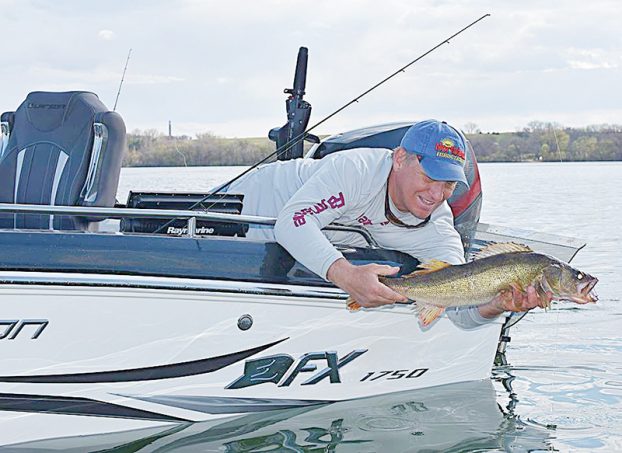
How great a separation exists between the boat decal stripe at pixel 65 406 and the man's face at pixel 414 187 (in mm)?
1573

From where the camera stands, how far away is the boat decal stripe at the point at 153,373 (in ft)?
14.7

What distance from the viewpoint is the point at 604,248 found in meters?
13.9

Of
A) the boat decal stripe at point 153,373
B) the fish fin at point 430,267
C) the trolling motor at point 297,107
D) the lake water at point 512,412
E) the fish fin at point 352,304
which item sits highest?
the trolling motor at point 297,107

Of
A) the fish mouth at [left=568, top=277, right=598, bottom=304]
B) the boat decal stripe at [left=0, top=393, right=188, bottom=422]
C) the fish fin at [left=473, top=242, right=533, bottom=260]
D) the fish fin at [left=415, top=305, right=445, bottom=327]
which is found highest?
the fish fin at [left=473, top=242, right=533, bottom=260]

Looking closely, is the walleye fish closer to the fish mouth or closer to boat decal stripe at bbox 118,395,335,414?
the fish mouth

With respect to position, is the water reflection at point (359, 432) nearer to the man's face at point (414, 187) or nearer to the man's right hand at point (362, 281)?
the man's right hand at point (362, 281)

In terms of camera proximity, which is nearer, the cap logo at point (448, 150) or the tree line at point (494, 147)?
the cap logo at point (448, 150)

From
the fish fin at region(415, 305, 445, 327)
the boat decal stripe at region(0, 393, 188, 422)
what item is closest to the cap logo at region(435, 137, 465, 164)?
the fish fin at region(415, 305, 445, 327)

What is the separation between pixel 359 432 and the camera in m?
5.03

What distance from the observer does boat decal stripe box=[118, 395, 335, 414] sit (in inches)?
188

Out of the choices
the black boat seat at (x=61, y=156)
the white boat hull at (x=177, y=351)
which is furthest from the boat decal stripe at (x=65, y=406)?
the black boat seat at (x=61, y=156)

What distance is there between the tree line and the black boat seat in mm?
787

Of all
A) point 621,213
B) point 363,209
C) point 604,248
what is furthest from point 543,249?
point 621,213

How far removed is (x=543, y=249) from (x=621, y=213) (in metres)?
13.5
